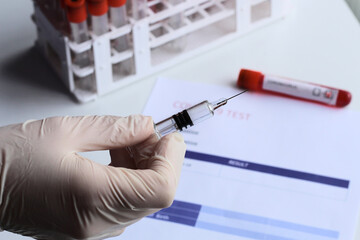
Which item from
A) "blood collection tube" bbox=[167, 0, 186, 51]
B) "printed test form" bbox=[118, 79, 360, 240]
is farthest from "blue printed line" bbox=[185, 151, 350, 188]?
"blood collection tube" bbox=[167, 0, 186, 51]

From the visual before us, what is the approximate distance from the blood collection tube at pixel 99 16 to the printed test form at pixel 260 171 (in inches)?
6.6

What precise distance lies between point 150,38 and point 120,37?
0.23ft

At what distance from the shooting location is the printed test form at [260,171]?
3.43ft

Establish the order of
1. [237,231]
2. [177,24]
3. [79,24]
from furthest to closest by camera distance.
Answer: [177,24]
[79,24]
[237,231]

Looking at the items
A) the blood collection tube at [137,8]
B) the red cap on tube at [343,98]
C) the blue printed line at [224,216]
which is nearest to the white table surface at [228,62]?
the red cap on tube at [343,98]

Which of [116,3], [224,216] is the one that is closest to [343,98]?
[224,216]

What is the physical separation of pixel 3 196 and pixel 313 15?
0.80 meters

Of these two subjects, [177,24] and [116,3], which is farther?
[177,24]

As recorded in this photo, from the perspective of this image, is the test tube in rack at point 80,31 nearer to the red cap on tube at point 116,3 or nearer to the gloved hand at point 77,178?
the red cap on tube at point 116,3

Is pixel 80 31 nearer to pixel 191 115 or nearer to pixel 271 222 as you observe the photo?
pixel 191 115

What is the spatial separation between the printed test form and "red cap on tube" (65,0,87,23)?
22cm

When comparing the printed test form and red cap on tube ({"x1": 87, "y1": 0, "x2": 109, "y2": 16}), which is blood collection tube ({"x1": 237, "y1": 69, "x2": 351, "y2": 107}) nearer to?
the printed test form

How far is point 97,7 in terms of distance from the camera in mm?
1104

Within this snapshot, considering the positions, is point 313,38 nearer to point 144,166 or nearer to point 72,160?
point 144,166
